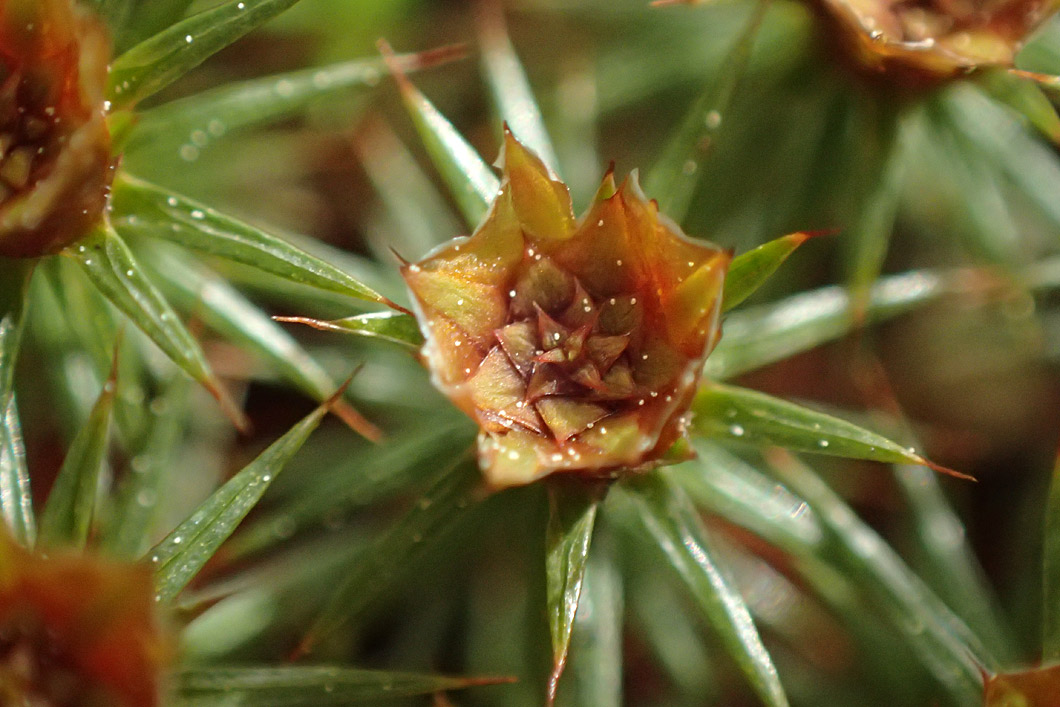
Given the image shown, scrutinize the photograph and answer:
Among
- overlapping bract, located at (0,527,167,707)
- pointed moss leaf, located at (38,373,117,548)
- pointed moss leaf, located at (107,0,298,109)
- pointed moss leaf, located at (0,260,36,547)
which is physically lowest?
overlapping bract, located at (0,527,167,707)

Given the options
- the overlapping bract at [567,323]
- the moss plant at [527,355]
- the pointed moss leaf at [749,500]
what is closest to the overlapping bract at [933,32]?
the moss plant at [527,355]

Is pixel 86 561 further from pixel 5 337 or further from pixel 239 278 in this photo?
pixel 239 278

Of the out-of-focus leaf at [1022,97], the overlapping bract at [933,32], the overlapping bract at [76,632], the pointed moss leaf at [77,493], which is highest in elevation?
the pointed moss leaf at [77,493]

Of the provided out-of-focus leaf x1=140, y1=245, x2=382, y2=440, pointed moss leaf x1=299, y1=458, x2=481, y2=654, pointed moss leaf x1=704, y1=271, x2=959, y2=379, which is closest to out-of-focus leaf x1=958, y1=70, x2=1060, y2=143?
pointed moss leaf x1=704, y1=271, x2=959, y2=379

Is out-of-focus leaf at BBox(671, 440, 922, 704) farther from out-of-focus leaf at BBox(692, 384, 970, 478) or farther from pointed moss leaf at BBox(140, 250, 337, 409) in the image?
pointed moss leaf at BBox(140, 250, 337, 409)

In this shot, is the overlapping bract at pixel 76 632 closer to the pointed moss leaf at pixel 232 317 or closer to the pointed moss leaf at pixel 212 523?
the pointed moss leaf at pixel 212 523

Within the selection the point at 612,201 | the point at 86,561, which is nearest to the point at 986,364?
the point at 612,201

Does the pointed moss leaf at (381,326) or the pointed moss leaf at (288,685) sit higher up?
the pointed moss leaf at (381,326)
